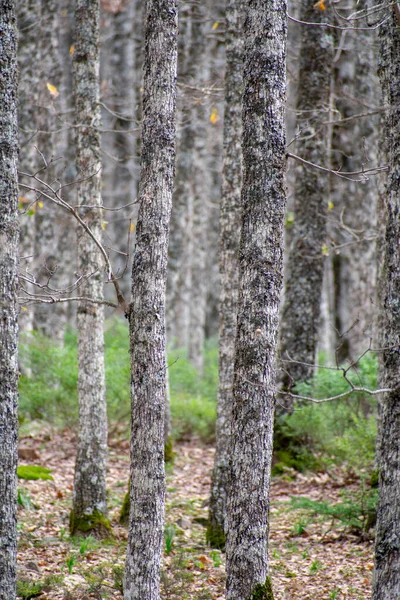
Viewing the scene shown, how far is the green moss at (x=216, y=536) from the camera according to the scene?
7098 millimetres

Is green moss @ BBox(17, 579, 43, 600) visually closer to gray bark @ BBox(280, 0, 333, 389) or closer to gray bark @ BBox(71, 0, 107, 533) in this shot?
gray bark @ BBox(71, 0, 107, 533)

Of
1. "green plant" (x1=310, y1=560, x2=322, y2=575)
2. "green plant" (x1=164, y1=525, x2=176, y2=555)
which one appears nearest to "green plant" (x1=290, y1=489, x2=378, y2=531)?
"green plant" (x1=310, y1=560, x2=322, y2=575)

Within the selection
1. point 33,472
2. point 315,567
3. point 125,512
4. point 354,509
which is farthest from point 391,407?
point 33,472

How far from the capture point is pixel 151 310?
516 cm

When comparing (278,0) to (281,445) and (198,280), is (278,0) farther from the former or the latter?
(198,280)

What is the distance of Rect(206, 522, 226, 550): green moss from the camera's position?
7.10 m

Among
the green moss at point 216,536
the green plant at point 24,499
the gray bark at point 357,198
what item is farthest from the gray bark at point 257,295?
the gray bark at point 357,198

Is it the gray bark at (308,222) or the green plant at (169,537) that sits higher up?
the gray bark at (308,222)

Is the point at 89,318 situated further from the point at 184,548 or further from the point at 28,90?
the point at 28,90

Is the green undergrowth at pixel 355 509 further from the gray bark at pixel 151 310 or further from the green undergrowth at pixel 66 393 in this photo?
the green undergrowth at pixel 66 393

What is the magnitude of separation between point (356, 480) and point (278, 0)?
673cm

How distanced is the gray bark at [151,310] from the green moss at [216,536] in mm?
2096

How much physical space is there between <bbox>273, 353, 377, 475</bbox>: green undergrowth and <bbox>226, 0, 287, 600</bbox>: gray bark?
4004mm

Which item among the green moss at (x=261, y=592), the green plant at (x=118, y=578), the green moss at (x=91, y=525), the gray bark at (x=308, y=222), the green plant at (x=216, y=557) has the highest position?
the gray bark at (x=308, y=222)
